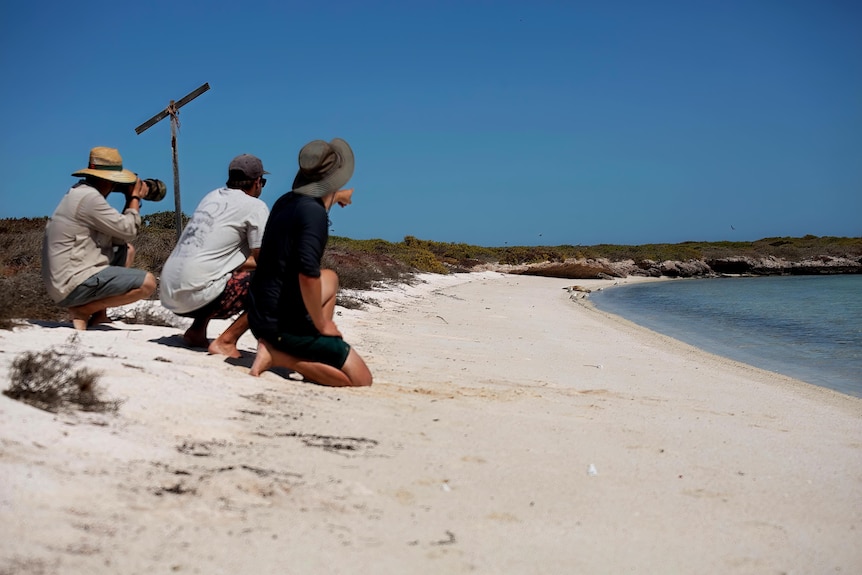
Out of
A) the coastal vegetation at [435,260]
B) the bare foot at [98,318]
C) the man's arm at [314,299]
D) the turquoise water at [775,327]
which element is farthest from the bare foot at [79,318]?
the turquoise water at [775,327]

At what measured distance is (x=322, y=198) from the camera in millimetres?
4801

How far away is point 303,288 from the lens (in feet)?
15.0

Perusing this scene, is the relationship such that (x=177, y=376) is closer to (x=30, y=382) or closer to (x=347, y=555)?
(x=30, y=382)

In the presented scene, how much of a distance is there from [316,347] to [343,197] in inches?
40.9

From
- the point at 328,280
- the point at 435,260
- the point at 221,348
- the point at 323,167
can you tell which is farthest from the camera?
the point at 435,260

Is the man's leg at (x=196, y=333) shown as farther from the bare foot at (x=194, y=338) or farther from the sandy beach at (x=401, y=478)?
the sandy beach at (x=401, y=478)

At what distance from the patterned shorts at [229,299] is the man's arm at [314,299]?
3.53 ft

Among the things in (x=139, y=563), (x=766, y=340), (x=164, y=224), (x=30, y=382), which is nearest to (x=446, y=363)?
(x=30, y=382)

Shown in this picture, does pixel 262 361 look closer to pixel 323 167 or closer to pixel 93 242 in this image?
pixel 323 167

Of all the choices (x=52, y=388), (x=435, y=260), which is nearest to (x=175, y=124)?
(x=52, y=388)

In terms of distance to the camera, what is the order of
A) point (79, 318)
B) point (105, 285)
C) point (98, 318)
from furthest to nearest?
point (98, 318)
point (79, 318)
point (105, 285)

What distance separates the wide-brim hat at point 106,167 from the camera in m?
5.52

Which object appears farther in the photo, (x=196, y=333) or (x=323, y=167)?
(x=196, y=333)

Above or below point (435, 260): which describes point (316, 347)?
below
